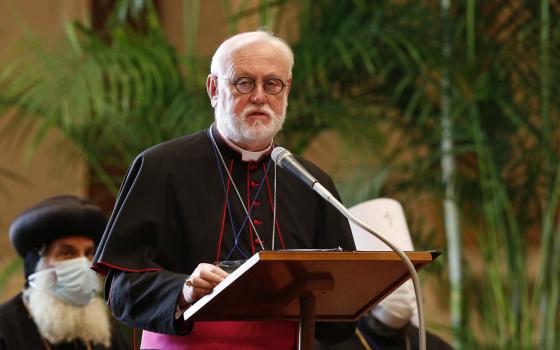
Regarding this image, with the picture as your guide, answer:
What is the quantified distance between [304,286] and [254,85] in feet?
2.31

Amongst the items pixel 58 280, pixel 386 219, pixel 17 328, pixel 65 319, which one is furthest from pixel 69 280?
pixel 386 219

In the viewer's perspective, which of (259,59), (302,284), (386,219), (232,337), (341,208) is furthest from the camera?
(386,219)

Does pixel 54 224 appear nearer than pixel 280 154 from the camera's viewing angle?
No

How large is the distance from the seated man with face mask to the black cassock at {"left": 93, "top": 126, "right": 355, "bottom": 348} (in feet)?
6.17


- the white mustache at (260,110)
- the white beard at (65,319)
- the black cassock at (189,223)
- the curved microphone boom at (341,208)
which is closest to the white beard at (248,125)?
the white mustache at (260,110)

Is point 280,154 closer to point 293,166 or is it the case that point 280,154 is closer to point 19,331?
point 293,166

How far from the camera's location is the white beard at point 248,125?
3.60 meters

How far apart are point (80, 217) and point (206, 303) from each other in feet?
8.59

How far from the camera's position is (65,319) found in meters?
5.61

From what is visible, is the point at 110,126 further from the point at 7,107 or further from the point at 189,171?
the point at 189,171

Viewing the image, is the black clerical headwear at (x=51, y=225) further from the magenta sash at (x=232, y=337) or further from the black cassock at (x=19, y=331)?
the magenta sash at (x=232, y=337)

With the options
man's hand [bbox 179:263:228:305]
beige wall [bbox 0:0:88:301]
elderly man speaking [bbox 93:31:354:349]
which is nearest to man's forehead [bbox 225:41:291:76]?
elderly man speaking [bbox 93:31:354:349]

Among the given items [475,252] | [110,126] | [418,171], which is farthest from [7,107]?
[475,252]

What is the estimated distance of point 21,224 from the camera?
562 centimetres
